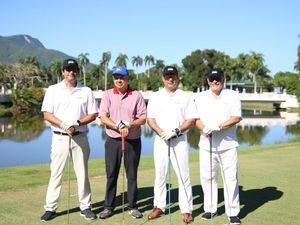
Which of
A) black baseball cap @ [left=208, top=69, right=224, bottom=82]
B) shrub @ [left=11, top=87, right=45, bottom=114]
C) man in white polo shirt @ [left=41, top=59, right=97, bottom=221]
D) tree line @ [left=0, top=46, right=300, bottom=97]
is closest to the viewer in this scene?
black baseball cap @ [left=208, top=69, right=224, bottom=82]

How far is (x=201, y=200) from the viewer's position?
642 cm

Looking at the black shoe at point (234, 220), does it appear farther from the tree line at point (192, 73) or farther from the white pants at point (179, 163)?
the tree line at point (192, 73)

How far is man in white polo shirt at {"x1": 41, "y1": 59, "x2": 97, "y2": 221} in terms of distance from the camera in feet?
17.8

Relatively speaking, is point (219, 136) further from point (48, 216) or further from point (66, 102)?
point (48, 216)

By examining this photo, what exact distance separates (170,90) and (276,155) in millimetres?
7100

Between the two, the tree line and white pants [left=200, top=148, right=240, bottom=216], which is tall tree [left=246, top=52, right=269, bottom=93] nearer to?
the tree line

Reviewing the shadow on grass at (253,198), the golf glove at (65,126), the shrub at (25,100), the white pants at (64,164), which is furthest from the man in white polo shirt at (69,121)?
the shrub at (25,100)

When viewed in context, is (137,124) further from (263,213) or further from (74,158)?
(263,213)

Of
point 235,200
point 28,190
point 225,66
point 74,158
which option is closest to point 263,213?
point 235,200

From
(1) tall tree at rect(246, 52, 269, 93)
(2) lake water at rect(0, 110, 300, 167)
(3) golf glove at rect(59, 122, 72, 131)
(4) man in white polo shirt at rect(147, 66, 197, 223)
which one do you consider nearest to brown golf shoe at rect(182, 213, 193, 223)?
(4) man in white polo shirt at rect(147, 66, 197, 223)

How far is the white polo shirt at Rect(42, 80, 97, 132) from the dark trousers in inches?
17.4

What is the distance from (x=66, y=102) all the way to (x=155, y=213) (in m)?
1.83

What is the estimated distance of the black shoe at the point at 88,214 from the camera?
5.38 meters

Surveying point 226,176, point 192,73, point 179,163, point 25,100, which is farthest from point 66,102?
point 192,73
